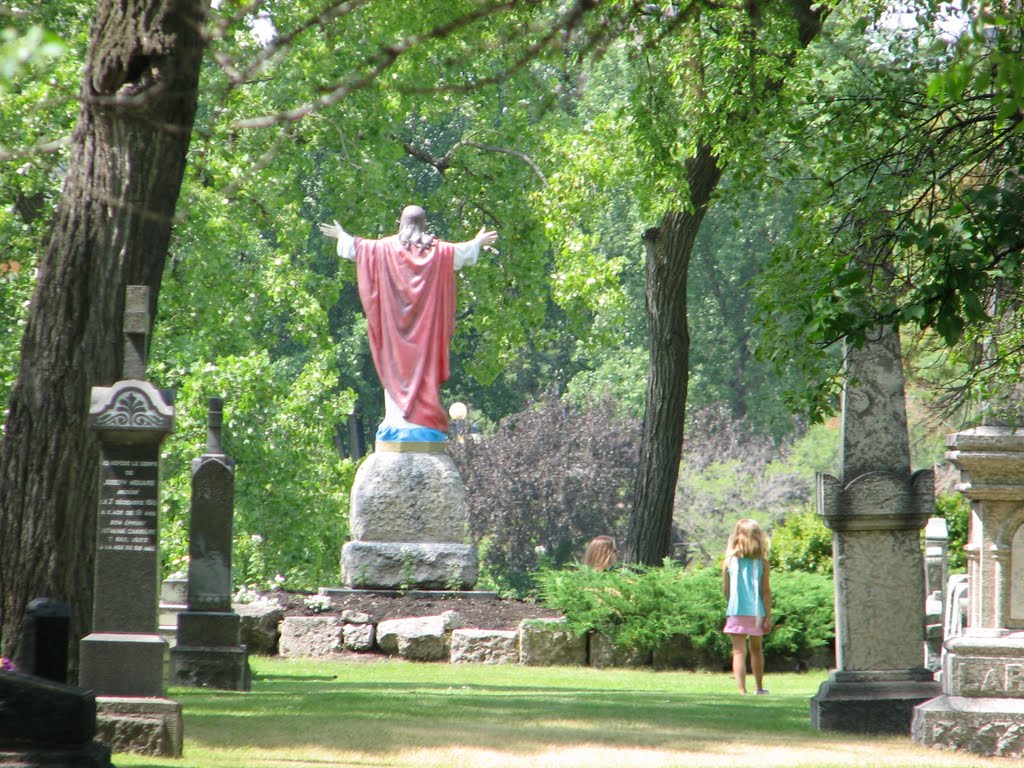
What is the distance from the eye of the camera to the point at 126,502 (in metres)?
8.85

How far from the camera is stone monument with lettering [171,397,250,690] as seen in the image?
12.8 m

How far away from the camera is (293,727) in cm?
974

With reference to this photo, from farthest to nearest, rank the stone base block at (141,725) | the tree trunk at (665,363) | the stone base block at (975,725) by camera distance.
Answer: the tree trunk at (665,363) → the stone base block at (975,725) → the stone base block at (141,725)

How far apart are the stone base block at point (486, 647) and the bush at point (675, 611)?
0.66m

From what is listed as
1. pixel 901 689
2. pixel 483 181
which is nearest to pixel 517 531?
pixel 483 181

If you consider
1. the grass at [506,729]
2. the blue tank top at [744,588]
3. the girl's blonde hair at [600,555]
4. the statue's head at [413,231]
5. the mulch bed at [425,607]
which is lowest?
the grass at [506,729]

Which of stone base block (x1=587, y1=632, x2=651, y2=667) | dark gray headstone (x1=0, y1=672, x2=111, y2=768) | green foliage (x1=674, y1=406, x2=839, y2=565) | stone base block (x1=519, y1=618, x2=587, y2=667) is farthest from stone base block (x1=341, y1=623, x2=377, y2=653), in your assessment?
green foliage (x1=674, y1=406, x2=839, y2=565)

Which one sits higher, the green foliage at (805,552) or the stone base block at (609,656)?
the green foliage at (805,552)

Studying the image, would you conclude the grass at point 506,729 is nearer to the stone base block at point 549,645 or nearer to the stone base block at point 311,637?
the stone base block at point 549,645

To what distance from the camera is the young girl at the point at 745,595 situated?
13492 mm

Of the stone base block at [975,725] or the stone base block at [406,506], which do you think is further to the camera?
the stone base block at [406,506]

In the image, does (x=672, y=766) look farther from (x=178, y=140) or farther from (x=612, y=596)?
(x=612, y=596)

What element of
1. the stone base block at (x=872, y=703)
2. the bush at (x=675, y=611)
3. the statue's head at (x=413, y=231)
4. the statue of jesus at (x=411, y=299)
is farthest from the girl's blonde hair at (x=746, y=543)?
the statue's head at (x=413, y=231)

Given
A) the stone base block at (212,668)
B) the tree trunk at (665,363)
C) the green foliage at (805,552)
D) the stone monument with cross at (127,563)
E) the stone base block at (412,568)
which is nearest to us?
the stone monument with cross at (127,563)
